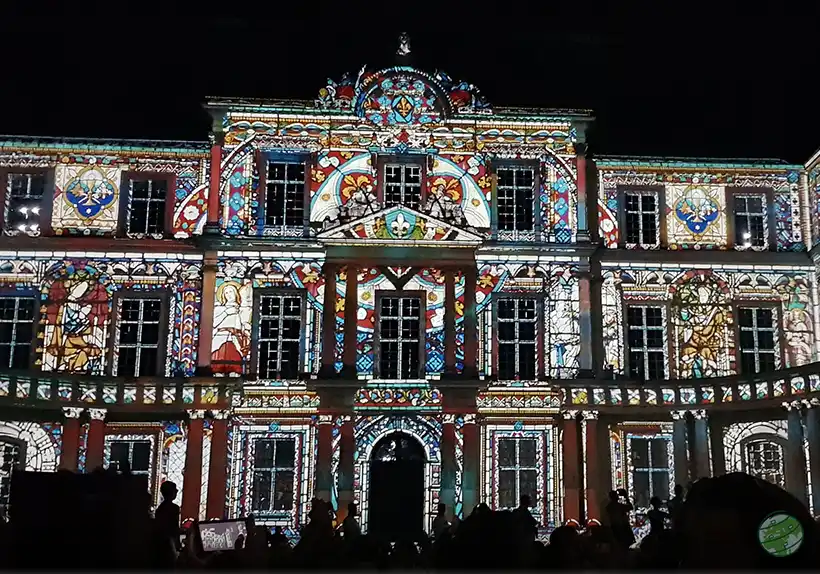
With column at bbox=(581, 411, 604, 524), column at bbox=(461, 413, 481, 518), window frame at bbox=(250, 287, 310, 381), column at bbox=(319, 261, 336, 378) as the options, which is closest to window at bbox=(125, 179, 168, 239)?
window frame at bbox=(250, 287, 310, 381)

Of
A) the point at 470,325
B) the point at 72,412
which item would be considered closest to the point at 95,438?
the point at 72,412

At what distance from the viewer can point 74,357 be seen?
1193 inches

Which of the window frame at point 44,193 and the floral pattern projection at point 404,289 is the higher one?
the window frame at point 44,193

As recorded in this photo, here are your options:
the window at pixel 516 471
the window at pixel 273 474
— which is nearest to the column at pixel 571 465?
the window at pixel 516 471

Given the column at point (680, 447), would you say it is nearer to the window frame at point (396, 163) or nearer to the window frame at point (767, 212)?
the window frame at point (767, 212)

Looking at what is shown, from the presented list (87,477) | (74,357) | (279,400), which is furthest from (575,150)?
(87,477)

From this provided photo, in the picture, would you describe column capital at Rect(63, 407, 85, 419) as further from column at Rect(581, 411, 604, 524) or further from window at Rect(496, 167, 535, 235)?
column at Rect(581, 411, 604, 524)

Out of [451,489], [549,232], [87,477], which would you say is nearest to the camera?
[87,477]

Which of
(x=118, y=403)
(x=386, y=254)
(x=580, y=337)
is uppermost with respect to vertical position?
(x=386, y=254)

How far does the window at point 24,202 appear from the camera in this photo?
3138cm

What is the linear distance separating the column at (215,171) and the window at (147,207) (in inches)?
64.7

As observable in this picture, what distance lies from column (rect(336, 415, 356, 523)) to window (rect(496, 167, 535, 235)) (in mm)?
7734

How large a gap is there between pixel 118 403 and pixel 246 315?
444cm

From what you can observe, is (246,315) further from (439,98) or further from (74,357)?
(439,98)
